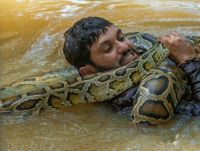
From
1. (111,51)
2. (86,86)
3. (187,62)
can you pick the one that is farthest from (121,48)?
(187,62)

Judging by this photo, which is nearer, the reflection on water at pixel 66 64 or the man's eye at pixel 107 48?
the reflection on water at pixel 66 64

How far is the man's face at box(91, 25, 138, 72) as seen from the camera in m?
4.79

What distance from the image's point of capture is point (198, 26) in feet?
24.7

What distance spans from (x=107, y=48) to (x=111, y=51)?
0.06 metres

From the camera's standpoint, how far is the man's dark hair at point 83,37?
4777 mm

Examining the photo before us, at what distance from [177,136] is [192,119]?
301 millimetres

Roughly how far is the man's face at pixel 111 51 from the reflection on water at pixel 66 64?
1.61 feet

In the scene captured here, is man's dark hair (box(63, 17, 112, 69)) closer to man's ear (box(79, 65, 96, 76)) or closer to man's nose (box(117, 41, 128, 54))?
man's ear (box(79, 65, 96, 76))

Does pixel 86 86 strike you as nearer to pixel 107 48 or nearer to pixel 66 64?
pixel 107 48

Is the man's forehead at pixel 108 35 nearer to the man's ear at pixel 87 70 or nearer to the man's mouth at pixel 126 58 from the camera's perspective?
the man's mouth at pixel 126 58

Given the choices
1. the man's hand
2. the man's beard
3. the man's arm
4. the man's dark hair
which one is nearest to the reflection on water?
the man's arm

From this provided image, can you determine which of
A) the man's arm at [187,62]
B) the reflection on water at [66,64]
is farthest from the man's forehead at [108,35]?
the reflection on water at [66,64]

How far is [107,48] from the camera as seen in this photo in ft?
15.8

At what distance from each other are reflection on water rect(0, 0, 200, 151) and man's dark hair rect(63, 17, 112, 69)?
58 cm
